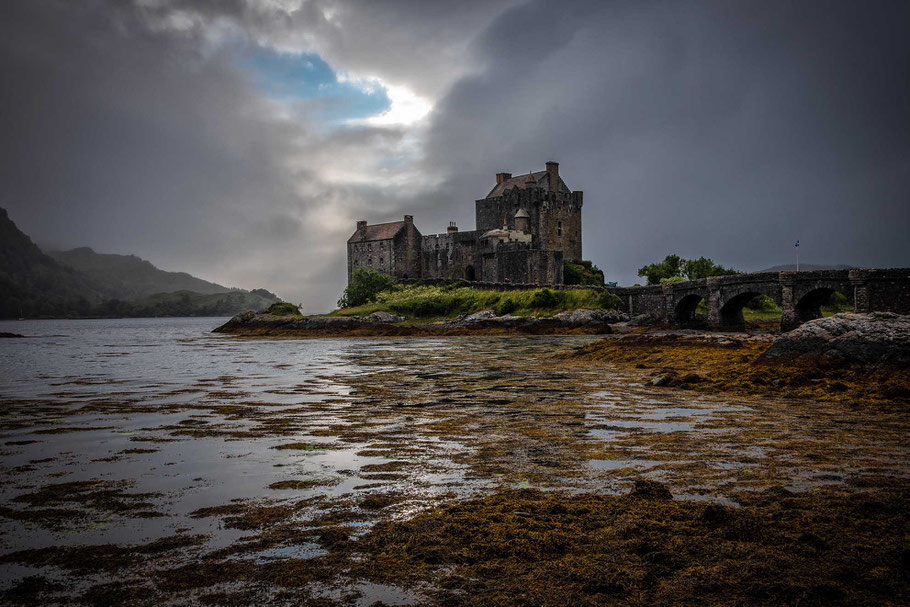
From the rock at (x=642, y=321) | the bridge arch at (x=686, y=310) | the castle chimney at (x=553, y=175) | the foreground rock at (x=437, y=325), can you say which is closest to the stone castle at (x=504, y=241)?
the castle chimney at (x=553, y=175)

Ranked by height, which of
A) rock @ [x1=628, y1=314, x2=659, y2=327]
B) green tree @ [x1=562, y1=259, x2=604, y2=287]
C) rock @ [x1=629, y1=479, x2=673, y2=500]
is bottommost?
rock @ [x1=629, y1=479, x2=673, y2=500]

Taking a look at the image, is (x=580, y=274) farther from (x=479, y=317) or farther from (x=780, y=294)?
(x=780, y=294)

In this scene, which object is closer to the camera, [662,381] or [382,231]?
[662,381]

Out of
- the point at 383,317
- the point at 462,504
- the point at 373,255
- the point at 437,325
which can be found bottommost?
the point at 462,504

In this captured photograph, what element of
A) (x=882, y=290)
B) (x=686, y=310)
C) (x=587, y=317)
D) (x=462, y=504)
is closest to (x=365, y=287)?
(x=587, y=317)

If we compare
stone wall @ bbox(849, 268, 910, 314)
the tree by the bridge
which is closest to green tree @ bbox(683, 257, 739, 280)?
the tree by the bridge

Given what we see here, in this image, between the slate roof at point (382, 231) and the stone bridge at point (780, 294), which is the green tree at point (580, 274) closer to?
the stone bridge at point (780, 294)

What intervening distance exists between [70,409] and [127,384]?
21.1ft

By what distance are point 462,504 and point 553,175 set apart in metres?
85.3

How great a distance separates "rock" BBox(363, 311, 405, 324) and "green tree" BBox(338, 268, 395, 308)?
38.2ft

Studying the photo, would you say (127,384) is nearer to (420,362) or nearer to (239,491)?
(420,362)

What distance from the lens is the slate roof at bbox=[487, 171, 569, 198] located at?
8562 centimetres

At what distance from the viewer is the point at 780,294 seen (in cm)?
4409

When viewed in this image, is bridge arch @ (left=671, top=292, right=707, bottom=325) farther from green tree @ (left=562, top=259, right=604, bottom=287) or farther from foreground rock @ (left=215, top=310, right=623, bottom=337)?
A: green tree @ (left=562, top=259, right=604, bottom=287)
